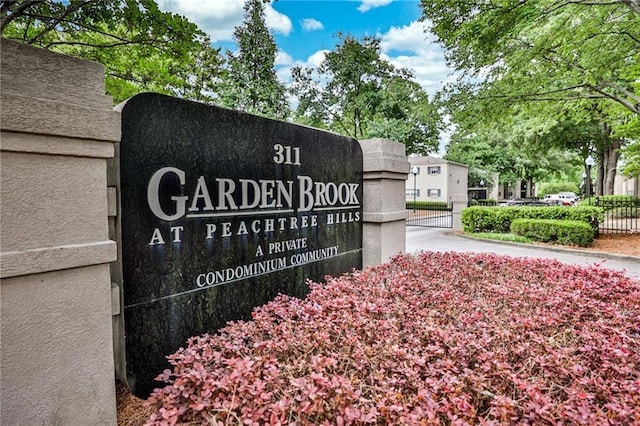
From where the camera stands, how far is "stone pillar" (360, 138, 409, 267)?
5.46 metres

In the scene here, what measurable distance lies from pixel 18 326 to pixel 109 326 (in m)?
0.49

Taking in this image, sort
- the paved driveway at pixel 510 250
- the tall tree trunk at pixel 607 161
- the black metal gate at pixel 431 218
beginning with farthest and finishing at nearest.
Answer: the tall tree trunk at pixel 607 161
the black metal gate at pixel 431 218
the paved driveway at pixel 510 250

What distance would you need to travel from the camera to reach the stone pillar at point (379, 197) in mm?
5465

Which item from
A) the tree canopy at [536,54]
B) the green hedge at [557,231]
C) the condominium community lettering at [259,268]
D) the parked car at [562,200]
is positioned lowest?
the green hedge at [557,231]

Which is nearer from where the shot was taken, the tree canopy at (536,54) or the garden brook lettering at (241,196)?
the garden brook lettering at (241,196)

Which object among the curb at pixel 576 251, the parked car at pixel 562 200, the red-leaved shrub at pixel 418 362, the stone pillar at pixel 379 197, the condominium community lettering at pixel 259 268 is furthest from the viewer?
the parked car at pixel 562 200

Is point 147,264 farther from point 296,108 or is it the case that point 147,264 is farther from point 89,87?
point 296,108

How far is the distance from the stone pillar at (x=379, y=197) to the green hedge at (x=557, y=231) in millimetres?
8600

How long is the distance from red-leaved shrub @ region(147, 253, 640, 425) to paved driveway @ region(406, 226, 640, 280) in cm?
573

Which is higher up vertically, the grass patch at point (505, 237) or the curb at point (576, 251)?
the grass patch at point (505, 237)

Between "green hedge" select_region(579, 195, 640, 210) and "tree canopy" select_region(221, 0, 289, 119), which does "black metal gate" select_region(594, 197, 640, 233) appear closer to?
"green hedge" select_region(579, 195, 640, 210)

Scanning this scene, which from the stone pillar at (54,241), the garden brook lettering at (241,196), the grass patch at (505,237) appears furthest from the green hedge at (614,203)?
the stone pillar at (54,241)

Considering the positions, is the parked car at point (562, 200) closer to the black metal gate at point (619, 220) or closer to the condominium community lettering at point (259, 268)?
the black metal gate at point (619, 220)

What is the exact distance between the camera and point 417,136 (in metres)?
26.7
